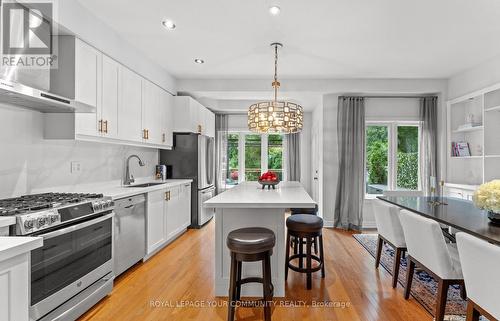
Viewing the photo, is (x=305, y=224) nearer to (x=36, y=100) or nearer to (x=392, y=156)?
(x=36, y=100)

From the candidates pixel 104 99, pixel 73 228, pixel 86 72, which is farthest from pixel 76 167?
pixel 73 228

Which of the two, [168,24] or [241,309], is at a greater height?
[168,24]

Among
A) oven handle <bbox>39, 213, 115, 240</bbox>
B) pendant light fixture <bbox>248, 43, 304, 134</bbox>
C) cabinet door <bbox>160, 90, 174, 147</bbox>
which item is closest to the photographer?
oven handle <bbox>39, 213, 115, 240</bbox>

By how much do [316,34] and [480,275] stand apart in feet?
9.00

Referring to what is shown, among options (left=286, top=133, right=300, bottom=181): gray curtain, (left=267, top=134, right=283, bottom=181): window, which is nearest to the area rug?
(left=286, top=133, right=300, bottom=181): gray curtain

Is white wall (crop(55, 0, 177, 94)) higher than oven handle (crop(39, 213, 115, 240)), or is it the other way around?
white wall (crop(55, 0, 177, 94))

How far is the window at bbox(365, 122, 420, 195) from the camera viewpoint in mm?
5137

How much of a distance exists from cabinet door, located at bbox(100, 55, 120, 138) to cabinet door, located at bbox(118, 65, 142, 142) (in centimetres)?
8

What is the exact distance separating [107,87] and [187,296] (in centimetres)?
241

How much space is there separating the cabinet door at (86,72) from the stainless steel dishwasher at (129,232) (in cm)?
111

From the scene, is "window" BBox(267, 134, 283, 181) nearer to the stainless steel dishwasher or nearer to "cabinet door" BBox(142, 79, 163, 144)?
"cabinet door" BBox(142, 79, 163, 144)

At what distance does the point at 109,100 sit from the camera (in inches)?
119

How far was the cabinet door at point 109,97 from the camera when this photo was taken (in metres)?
2.91

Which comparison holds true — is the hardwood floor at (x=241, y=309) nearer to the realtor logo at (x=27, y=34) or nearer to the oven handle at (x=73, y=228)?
the oven handle at (x=73, y=228)
